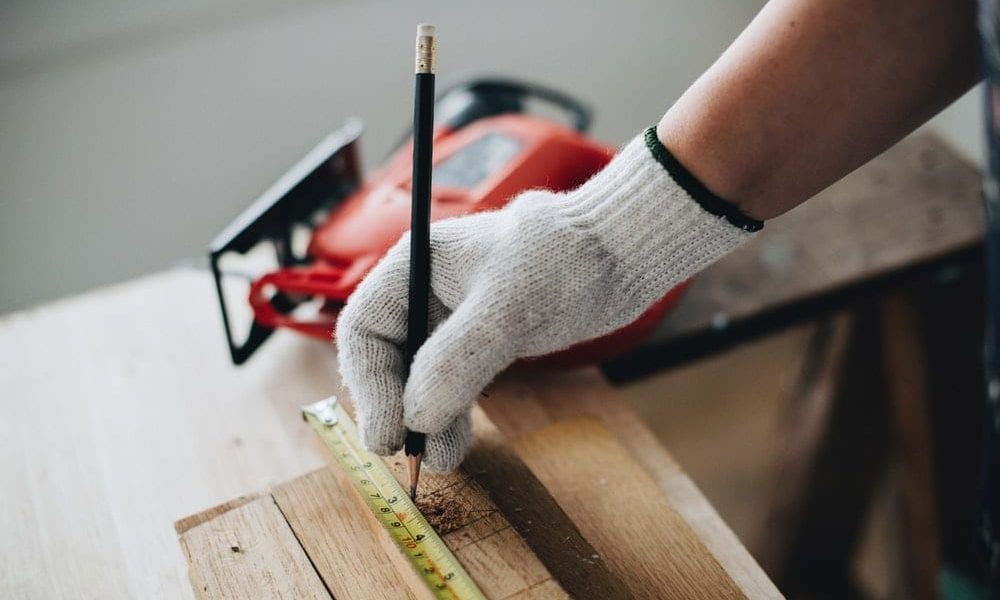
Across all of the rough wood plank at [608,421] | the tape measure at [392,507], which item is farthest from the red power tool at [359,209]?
the tape measure at [392,507]

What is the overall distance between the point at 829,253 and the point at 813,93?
21.3 inches

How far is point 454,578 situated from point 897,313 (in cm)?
93

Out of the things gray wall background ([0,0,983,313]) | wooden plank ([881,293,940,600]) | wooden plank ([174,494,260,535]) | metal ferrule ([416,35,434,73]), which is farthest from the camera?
gray wall background ([0,0,983,313])

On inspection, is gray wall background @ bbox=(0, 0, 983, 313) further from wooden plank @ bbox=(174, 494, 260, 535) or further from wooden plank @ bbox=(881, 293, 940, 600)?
wooden plank @ bbox=(174, 494, 260, 535)

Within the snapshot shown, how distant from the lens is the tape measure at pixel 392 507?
1.87 ft

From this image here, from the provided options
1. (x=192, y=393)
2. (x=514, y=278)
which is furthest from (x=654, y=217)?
(x=192, y=393)

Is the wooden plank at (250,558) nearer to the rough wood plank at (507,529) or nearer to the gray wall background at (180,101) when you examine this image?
the rough wood plank at (507,529)

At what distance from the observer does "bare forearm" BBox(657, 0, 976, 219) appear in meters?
0.57

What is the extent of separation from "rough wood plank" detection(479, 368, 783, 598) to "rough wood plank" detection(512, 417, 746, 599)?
0.8 inches

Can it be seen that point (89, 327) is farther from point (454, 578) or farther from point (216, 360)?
point (454, 578)

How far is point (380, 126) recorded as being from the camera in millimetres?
1716

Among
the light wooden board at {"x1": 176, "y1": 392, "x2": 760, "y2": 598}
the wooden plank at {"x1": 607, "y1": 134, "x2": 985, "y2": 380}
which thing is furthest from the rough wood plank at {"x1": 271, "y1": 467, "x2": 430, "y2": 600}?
the wooden plank at {"x1": 607, "y1": 134, "x2": 985, "y2": 380}

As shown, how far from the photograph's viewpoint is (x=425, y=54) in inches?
21.7

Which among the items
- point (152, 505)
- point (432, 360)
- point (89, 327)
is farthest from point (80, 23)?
point (432, 360)
